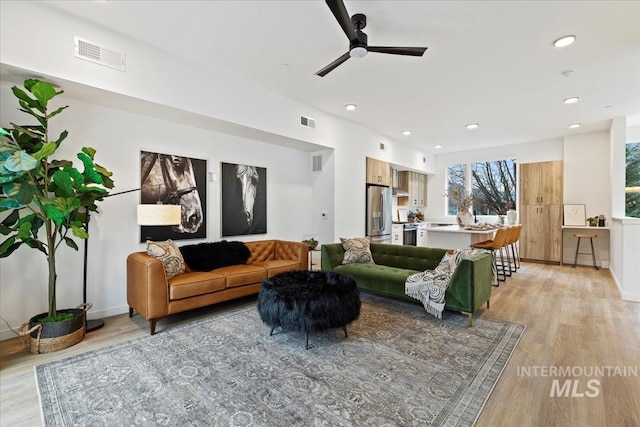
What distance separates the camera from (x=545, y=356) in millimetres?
2523

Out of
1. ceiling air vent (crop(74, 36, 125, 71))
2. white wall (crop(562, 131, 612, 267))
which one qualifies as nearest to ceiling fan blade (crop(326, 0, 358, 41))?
ceiling air vent (crop(74, 36, 125, 71))

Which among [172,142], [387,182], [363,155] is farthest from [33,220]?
[387,182]

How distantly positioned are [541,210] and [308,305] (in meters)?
6.94

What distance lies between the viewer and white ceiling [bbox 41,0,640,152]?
2529 millimetres

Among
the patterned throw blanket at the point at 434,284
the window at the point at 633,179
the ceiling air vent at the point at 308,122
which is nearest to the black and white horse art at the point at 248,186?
the ceiling air vent at the point at 308,122

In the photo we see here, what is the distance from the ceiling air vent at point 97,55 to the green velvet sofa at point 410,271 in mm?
3294

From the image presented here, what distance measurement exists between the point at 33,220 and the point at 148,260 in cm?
97

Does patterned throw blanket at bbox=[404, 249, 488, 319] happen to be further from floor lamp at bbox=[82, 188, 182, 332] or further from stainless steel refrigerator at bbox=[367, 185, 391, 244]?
floor lamp at bbox=[82, 188, 182, 332]

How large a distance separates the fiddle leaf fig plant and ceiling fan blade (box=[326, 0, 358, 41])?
246cm

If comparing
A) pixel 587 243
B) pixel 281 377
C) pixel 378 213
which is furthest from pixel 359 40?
pixel 587 243

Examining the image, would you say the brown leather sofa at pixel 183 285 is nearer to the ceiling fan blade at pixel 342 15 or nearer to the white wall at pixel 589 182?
the ceiling fan blade at pixel 342 15

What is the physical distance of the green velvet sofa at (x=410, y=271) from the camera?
3125 mm

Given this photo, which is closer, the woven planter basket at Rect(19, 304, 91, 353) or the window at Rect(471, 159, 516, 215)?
the woven planter basket at Rect(19, 304, 91, 353)

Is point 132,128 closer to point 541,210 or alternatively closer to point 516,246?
point 516,246
